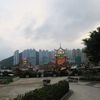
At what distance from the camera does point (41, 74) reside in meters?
42.2

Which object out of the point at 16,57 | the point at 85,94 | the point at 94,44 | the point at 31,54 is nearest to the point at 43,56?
the point at 31,54

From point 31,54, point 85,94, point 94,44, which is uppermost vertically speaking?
point 31,54

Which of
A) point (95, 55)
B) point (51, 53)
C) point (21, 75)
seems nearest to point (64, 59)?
point (21, 75)

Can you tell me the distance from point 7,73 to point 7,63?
78.5 metres

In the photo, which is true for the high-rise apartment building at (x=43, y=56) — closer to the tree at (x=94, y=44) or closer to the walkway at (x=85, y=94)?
the tree at (x=94, y=44)

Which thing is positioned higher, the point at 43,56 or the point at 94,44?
the point at 43,56

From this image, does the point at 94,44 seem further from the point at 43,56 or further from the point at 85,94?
the point at 43,56

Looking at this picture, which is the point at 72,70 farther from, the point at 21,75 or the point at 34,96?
the point at 34,96

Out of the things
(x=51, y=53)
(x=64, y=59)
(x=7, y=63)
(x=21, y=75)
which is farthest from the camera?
(x=7, y=63)

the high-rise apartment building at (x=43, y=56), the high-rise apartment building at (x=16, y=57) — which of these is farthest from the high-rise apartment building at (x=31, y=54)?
the high-rise apartment building at (x=16, y=57)

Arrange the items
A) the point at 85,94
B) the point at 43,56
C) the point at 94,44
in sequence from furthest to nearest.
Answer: the point at 43,56
the point at 94,44
the point at 85,94

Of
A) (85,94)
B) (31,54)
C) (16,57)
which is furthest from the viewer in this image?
(16,57)

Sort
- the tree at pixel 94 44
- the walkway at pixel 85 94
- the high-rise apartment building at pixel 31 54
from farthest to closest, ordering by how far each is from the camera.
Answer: the high-rise apartment building at pixel 31 54
the tree at pixel 94 44
the walkway at pixel 85 94

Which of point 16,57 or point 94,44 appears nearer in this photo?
point 94,44
